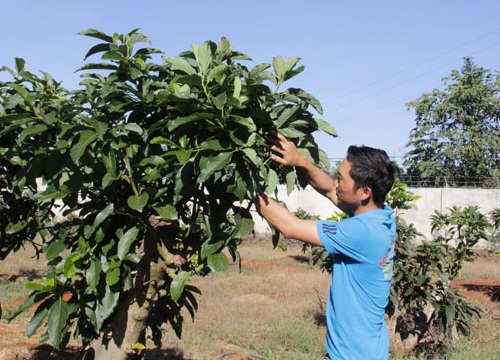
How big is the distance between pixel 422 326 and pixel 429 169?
22.9 m

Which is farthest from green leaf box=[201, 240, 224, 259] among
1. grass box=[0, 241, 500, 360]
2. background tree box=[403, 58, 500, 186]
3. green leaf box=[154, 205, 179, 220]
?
background tree box=[403, 58, 500, 186]

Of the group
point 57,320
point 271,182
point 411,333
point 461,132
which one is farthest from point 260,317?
point 461,132

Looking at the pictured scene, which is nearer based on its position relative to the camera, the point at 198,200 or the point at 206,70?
the point at 206,70

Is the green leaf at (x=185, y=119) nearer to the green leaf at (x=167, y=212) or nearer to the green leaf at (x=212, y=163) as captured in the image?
the green leaf at (x=212, y=163)

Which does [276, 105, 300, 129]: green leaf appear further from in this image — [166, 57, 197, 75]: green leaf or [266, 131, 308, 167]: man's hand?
[166, 57, 197, 75]: green leaf

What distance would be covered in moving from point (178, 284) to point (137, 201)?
419 mm

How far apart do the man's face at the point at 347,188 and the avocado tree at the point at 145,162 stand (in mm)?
120

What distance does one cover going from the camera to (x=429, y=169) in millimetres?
28422

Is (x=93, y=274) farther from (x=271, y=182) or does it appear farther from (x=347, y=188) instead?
(x=347, y=188)

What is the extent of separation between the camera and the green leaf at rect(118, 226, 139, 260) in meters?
2.44

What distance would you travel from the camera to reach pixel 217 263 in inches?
94.0

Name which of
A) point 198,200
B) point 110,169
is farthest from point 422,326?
point 110,169

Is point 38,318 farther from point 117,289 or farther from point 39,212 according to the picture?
point 39,212

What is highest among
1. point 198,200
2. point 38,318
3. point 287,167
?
point 287,167
